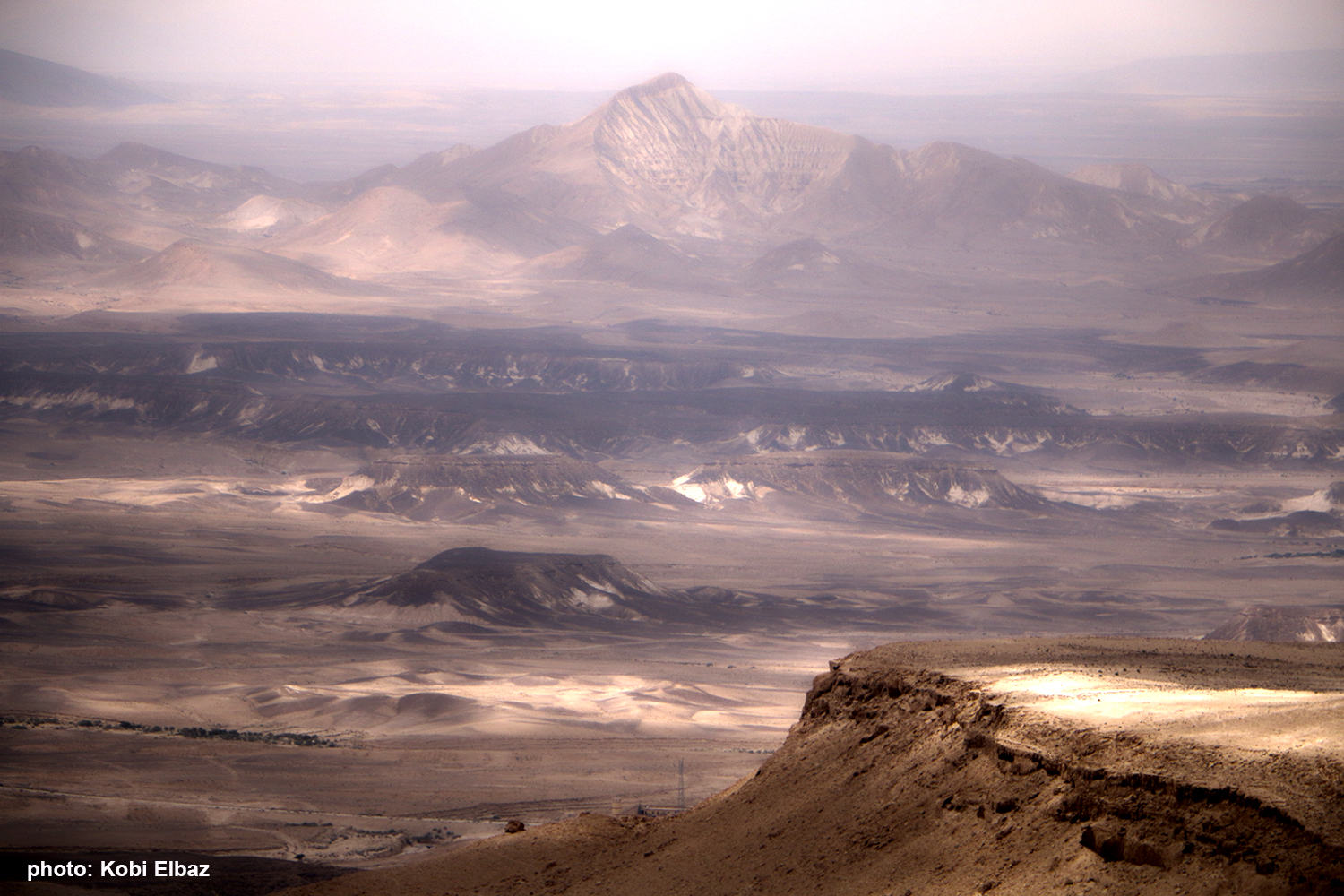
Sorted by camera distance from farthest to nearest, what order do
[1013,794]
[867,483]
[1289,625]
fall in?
Result: [867,483], [1289,625], [1013,794]

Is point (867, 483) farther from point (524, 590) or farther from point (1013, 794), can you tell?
point (1013, 794)

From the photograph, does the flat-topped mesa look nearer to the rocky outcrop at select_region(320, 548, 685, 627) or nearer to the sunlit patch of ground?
the rocky outcrop at select_region(320, 548, 685, 627)

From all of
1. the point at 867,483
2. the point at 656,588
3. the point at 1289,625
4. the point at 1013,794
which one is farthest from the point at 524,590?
the point at 1013,794

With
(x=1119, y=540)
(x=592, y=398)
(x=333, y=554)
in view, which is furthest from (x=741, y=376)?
(x=333, y=554)

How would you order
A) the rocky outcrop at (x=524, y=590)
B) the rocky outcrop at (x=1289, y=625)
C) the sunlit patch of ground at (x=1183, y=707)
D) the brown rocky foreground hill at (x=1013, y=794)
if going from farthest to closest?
the rocky outcrop at (x=524, y=590)
the rocky outcrop at (x=1289, y=625)
the sunlit patch of ground at (x=1183, y=707)
the brown rocky foreground hill at (x=1013, y=794)

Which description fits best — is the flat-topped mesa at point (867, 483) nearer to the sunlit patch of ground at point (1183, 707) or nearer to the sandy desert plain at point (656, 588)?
the sandy desert plain at point (656, 588)

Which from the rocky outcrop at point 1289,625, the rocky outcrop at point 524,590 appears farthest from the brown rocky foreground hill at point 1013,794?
the rocky outcrop at point 524,590
